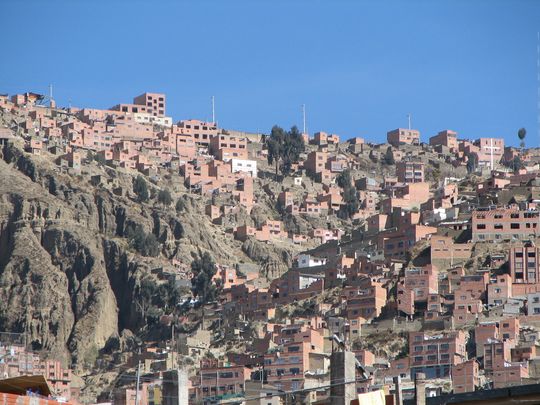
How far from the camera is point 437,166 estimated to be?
16125 cm

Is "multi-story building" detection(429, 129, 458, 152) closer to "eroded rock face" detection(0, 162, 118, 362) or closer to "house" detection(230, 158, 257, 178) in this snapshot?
"house" detection(230, 158, 257, 178)

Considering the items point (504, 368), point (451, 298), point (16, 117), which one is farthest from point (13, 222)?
point (504, 368)

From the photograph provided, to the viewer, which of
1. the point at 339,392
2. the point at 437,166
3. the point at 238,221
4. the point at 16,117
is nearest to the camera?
the point at 339,392

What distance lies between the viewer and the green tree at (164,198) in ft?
436

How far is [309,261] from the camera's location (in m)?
121

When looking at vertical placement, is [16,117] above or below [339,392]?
above

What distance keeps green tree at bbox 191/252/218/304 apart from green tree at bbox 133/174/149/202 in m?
13.4

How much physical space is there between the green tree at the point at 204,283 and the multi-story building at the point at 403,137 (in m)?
57.1

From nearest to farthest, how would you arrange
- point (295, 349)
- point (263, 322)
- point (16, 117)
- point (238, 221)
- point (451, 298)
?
point (295, 349)
point (451, 298)
point (263, 322)
point (238, 221)
point (16, 117)

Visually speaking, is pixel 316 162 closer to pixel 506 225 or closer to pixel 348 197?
pixel 348 197

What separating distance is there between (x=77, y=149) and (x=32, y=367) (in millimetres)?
102430

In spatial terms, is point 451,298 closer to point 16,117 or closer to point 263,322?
point 263,322

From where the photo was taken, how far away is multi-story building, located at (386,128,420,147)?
174m

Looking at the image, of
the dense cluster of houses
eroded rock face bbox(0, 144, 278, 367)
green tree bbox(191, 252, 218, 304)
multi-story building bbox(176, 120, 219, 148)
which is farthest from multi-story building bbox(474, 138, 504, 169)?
green tree bbox(191, 252, 218, 304)
